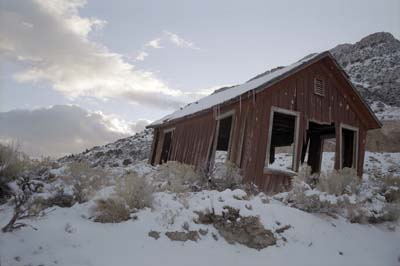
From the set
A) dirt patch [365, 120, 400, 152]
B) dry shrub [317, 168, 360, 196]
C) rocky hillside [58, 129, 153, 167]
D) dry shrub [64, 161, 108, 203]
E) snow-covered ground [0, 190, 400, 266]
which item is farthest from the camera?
rocky hillside [58, 129, 153, 167]

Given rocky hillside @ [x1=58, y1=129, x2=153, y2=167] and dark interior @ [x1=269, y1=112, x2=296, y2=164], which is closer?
dark interior @ [x1=269, y1=112, x2=296, y2=164]

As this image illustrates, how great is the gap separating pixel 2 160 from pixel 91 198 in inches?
60.2

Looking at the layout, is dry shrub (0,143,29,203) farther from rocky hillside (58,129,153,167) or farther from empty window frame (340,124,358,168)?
rocky hillside (58,129,153,167)

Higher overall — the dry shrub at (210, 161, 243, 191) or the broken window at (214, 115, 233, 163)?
the broken window at (214, 115, 233, 163)

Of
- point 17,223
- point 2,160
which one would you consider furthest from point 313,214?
point 2,160

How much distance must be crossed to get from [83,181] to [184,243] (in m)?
2.48

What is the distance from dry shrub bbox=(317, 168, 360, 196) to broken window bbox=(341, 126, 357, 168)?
4263 millimetres

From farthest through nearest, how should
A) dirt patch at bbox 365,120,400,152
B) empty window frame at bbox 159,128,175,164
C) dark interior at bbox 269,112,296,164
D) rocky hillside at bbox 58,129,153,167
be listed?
rocky hillside at bbox 58,129,153,167 → dirt patch at bbox 365,120,400,152 → empty window frame at bbox 159,128,175,164 → dark interior at bbox 269,112,296,164

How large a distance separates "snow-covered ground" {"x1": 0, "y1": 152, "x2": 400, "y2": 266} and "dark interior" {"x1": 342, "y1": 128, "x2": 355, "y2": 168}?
540cm

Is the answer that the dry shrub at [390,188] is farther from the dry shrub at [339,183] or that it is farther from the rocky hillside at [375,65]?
the rocky hillside at [375,65]

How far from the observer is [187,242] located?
4.72 meters

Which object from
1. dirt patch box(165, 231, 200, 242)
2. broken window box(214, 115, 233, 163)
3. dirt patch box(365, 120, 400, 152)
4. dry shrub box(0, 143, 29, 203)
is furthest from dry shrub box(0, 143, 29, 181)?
dirt patch box(365, 120, 400, 152)

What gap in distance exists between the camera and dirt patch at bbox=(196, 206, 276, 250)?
5078 mm

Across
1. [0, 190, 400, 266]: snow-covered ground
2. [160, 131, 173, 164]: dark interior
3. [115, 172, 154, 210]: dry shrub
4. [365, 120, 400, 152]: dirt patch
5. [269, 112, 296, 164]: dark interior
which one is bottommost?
[0, 190, 400, 266]: snow-covered ground
